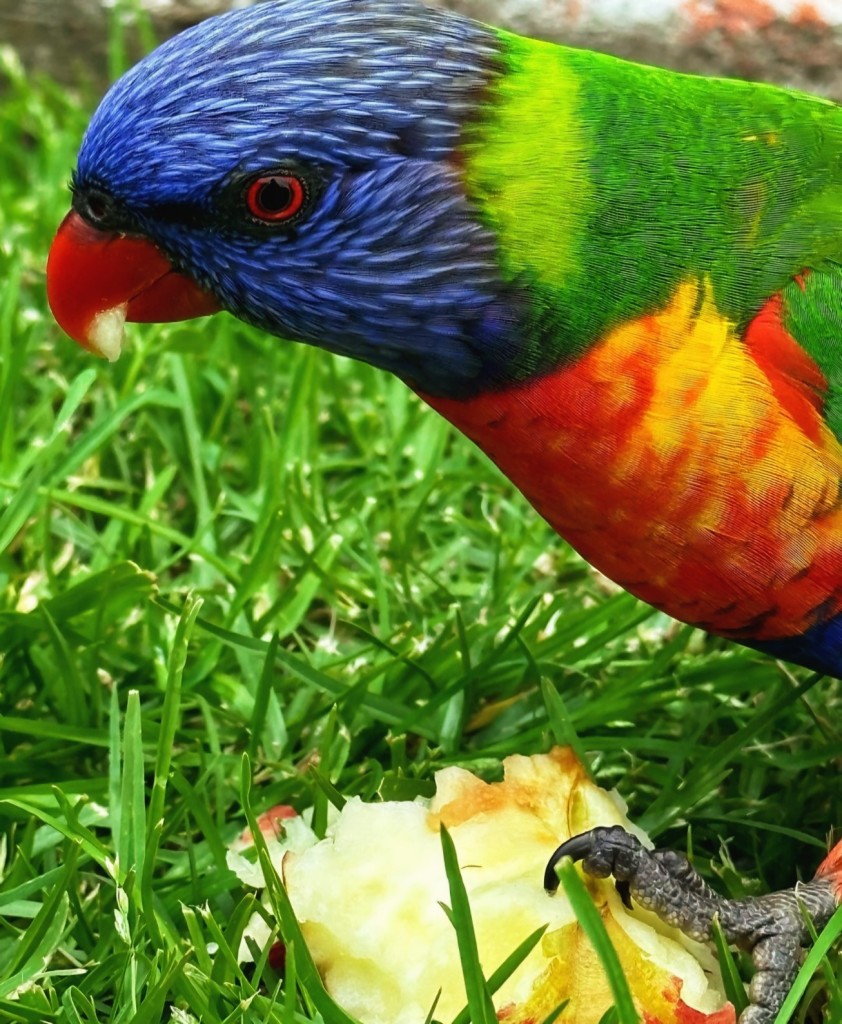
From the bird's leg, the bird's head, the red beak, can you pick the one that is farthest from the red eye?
the bird's leg

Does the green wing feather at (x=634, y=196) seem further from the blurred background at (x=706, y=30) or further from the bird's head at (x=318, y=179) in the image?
the blurred background at (x=706, y=30)

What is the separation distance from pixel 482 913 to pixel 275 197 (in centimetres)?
95

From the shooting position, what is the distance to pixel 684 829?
6.76 feet

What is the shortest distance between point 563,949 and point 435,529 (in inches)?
47.3

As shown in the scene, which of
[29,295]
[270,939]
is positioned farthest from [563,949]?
[29,295]

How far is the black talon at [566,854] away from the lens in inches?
66.5

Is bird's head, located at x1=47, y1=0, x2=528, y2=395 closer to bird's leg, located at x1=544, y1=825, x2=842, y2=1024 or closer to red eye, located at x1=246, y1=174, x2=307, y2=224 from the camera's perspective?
red eye, located at x1=246, y1=174, x2=307, y2=224

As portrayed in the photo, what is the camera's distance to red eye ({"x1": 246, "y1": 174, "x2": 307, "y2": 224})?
4.91 feet

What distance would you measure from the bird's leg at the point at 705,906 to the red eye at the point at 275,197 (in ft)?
2.97

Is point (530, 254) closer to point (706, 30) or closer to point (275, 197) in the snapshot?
point (275, 197)

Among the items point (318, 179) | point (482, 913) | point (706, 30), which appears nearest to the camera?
point (318, 179)

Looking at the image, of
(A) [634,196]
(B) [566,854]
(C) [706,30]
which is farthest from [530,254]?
(C) [706,30]

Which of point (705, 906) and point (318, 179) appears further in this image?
point (705, 906)

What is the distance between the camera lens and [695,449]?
1604mm
